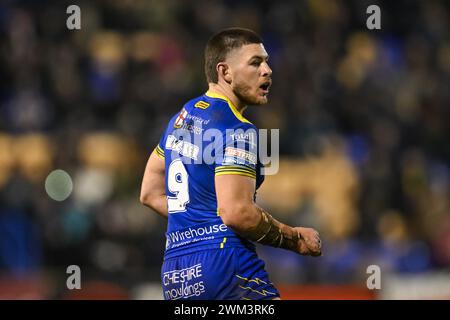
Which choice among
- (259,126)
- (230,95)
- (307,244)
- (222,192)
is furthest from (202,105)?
(259,126)

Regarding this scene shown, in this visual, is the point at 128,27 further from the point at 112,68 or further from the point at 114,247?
the point at 114,247

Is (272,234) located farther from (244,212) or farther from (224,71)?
(224,71)

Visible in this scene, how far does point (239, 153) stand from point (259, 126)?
8.24 meters

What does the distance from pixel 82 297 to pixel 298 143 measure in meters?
4.61

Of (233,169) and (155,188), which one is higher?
(155,188)

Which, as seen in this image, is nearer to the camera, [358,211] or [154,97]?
[358,211]

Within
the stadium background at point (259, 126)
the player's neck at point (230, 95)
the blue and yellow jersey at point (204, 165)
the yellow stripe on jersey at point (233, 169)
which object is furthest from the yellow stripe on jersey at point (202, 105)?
the stadium background at point (259, 126)

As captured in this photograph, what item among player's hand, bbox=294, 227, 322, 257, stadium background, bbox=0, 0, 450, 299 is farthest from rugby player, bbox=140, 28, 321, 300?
stadium background, bbox=0, 0, 450, 299

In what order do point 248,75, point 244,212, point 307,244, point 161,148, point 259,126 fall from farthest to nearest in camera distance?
point 259,126 → point 161,148 → point 248,75 → point 307,244 → point 244,212

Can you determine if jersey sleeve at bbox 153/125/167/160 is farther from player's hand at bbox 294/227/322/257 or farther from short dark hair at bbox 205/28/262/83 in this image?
player's hand at bbox 294/227/322/257

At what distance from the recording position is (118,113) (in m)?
14.3

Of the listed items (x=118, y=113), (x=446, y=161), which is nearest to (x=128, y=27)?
(x=118, y=113)

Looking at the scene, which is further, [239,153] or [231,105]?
[231,105]

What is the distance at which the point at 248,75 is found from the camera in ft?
19.6
